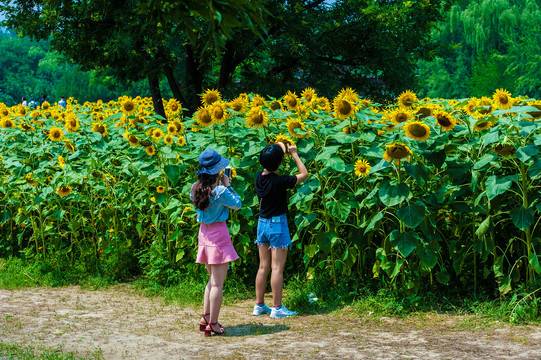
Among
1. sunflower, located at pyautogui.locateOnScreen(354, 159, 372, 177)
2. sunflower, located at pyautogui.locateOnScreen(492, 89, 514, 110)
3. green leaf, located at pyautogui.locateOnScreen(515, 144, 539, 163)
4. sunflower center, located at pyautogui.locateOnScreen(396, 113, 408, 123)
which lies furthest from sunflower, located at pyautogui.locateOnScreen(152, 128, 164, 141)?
green leaf, located at pyautogui.locateOnScreen(515, 144, 539, 163)

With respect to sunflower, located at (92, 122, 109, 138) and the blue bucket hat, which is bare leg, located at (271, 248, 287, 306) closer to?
the blue bucket hat

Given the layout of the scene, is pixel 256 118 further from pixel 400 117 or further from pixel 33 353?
pixel 33 353

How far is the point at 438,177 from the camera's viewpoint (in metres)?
5.30

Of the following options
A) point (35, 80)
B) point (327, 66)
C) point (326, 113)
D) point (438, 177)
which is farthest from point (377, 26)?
point (35, 80)

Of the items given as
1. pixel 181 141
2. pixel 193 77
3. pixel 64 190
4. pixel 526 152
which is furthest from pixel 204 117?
pixel 193 77

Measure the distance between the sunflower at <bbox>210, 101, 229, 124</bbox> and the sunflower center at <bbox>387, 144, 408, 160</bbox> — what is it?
5.61ft

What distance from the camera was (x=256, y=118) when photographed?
5.89 m

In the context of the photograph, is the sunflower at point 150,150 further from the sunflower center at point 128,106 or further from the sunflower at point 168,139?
the sunflower center at point 128,106

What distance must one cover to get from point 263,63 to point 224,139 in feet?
36.9

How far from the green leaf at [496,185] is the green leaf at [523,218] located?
0.19 m

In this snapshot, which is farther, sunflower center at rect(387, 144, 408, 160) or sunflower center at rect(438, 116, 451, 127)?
sunflower center at rect(438, 116, 451, 127)

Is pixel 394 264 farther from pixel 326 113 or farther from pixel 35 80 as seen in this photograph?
pixel 35 80

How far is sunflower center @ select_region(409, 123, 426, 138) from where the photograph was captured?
4922 mm

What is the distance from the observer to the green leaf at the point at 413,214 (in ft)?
16.3
